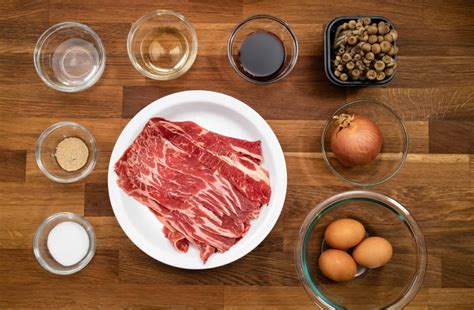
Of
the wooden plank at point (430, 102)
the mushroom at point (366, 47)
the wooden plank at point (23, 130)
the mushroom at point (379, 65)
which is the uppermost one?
the mushroom at point (366, 47)

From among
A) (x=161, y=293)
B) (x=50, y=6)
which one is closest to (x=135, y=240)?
(x=161, y=293)

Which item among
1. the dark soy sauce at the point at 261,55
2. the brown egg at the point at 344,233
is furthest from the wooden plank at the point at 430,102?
the brown egg at the point at 344,233

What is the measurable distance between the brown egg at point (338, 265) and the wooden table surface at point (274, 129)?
18 centimetres

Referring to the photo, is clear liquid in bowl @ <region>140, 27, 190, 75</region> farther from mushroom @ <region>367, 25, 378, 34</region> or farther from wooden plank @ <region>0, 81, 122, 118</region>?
mushroom @ <region>367, 25, 378, 34</region>

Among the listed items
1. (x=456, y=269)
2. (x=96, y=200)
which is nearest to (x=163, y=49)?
(x=96, y=200)

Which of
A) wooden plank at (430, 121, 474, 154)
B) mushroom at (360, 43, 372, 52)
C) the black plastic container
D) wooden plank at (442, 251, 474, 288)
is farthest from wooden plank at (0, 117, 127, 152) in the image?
wooden plank at (442, 251, 474, 288)

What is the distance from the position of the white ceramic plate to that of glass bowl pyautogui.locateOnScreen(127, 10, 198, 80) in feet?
0.39

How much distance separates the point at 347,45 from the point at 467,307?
0.98m

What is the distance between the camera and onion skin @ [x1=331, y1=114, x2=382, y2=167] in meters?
1.48

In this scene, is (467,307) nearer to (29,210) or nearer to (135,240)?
(135,240)

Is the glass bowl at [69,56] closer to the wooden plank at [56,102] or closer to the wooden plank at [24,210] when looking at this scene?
the wooden plank at [56,102]

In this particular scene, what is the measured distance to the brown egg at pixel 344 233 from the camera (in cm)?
144

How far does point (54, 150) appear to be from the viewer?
164 cm

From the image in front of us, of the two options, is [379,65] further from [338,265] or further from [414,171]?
[338,265]
